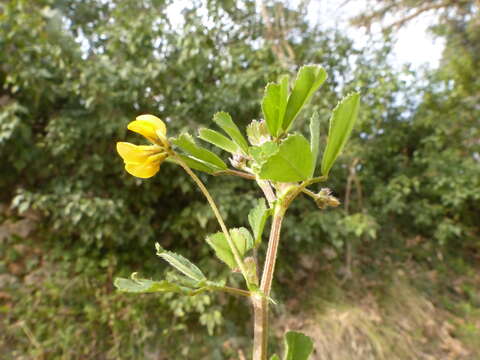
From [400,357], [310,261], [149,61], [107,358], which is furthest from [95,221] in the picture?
[400,357]

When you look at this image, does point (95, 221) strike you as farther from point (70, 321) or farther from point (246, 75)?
point (246, 75)

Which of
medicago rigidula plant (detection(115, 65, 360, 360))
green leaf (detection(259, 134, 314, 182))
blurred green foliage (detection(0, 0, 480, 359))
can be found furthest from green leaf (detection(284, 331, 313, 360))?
blurred green foliage (detection(0, 0, 480, 359))

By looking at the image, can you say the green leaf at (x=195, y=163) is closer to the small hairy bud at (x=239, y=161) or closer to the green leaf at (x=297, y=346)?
the small hairy bud at (x=239, y=161)

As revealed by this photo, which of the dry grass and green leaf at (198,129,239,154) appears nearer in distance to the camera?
green leaf at (198,129,239,154)

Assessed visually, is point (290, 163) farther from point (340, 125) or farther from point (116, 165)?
point (116, 165)

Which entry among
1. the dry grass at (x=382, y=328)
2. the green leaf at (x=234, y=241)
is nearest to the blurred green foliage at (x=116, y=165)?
the dry grass at (x=382, y=328)

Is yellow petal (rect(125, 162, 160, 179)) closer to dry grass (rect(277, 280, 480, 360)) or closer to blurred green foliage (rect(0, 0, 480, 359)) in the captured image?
blurred green foliage (rect(0, 0, 480, 359))
